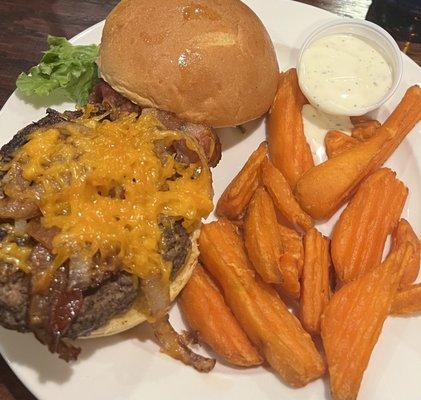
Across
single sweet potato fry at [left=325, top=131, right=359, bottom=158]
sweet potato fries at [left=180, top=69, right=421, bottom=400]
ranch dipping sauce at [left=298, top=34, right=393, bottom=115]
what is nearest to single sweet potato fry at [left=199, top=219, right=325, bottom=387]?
sweet potato fries at [left=180, top=69, right=421, bottom=400]

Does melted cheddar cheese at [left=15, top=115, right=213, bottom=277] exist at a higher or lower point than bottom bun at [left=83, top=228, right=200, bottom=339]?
higher

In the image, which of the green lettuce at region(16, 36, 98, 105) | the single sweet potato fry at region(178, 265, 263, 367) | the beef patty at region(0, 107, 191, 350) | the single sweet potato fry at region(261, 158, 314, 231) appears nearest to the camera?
the beef patty at region(0, 107, 191, 350)

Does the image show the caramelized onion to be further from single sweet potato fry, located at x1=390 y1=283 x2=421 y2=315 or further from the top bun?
the top bun

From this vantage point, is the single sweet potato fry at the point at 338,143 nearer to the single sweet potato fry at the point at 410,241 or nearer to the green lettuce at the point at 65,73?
the single sweet potato fry at the point at 410,241

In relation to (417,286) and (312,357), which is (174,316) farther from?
(417,286)

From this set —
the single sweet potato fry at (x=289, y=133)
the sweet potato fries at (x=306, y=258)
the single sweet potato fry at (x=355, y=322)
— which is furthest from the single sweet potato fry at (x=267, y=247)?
the single sweet potato fry at (x=289, y=133)

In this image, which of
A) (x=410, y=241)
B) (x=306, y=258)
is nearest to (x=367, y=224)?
(x=410, y=241)

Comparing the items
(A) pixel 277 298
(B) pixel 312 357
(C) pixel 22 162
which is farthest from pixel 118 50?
(B) pixel 312 357
